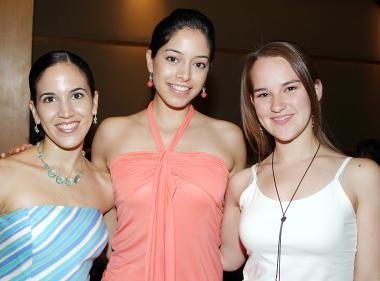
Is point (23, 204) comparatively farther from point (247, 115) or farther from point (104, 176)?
point (247, 115)

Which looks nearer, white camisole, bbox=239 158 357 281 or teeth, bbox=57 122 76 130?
white camisole, bbox=239 158 357 281

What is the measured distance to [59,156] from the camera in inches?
72.2

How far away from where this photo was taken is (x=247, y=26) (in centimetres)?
438

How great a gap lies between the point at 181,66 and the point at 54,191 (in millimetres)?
741

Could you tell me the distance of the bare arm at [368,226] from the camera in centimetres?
147

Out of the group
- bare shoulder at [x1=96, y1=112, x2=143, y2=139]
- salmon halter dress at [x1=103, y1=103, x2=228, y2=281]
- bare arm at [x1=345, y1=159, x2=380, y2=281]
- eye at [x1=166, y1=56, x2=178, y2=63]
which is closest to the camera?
bare arm at [x1=345, y1=159, x2=380, y2=281]

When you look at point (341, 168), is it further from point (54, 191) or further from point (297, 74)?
point (54, 191)

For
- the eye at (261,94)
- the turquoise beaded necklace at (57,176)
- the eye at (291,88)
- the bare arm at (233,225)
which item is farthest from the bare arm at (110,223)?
the eye at (291,88)

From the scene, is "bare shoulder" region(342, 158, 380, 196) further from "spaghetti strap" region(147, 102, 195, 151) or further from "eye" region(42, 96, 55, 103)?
"eye" region(42, 96, 55, 103)

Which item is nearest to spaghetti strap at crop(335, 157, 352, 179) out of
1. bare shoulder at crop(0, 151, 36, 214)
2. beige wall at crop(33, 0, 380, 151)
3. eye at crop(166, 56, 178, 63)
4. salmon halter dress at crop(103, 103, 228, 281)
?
salmon halter dress at crop(103, 103, 228, 281)

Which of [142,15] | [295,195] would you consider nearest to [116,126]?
[295,195]

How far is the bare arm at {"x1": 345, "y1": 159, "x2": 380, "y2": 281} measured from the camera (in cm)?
147

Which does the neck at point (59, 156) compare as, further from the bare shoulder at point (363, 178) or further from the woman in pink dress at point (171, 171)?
the bare shoulder at point (363, 178)

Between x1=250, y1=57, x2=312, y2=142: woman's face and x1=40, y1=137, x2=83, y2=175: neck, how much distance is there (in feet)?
2.68
